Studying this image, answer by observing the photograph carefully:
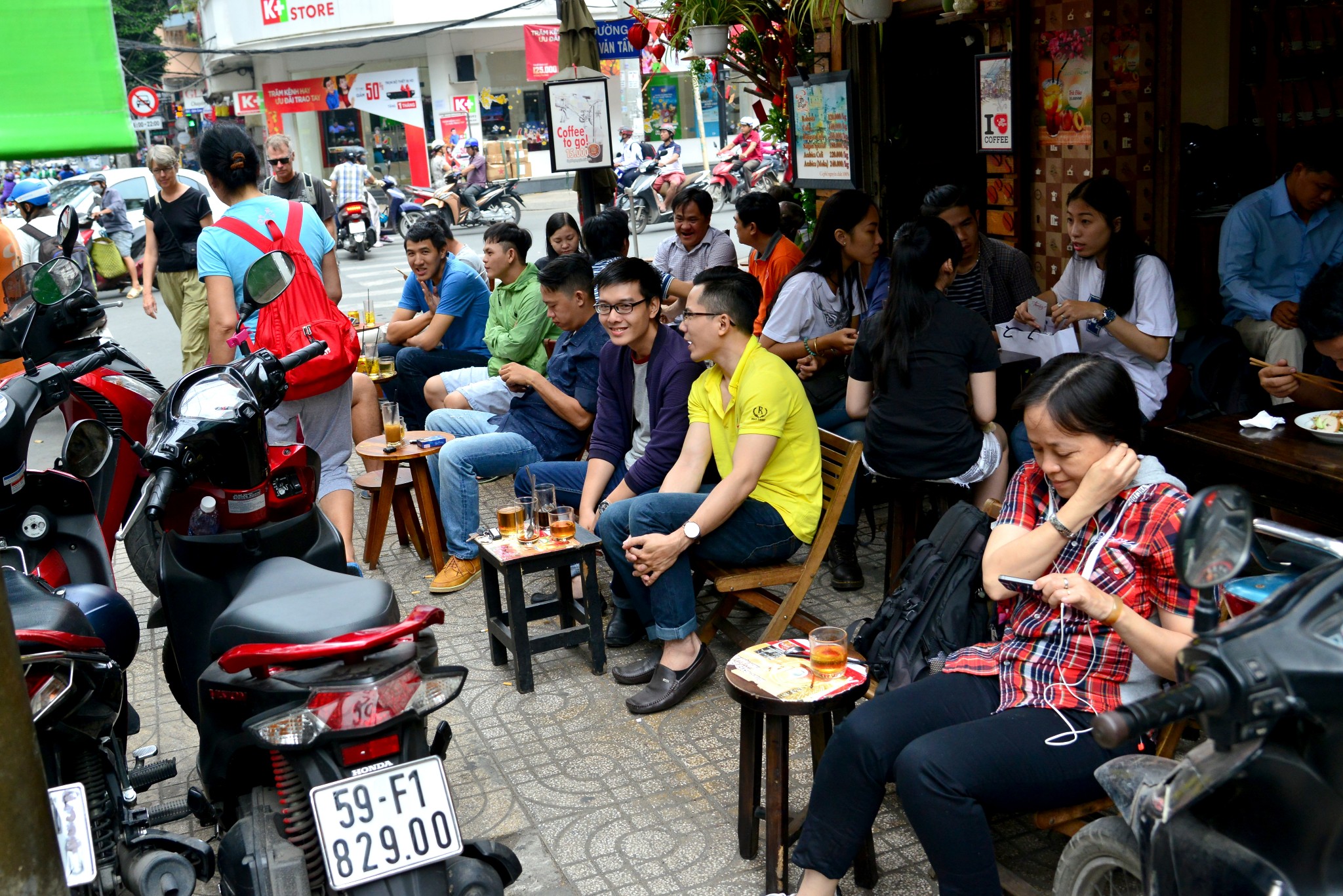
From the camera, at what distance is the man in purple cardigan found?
467 cm

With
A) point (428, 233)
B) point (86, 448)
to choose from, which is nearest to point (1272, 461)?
point (86, 448)

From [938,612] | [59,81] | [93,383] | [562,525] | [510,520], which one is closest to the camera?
[59,81]

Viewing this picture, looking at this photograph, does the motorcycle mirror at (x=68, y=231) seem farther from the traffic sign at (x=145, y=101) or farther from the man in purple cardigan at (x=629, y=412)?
the traffic sign at (x=145, y=101)

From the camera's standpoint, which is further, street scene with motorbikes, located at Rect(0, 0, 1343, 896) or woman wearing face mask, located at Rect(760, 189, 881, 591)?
woman wearing face mask, located at Rect(760, 189, 881, 591)

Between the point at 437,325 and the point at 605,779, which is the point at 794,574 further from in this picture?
the point at 437,325

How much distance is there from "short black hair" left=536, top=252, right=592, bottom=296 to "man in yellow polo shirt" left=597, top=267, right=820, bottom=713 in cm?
121

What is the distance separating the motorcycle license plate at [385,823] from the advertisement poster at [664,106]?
32.5m

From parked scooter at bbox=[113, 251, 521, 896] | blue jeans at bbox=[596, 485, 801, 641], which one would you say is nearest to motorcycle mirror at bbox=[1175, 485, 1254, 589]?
parked scooter at bbox=[113, 251, 521, 896]

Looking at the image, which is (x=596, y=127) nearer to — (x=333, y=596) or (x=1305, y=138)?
(x=1305, y=138)

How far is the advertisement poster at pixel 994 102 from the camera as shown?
6082mm

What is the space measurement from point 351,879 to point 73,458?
2.06 m

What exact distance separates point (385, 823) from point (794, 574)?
2.08 m

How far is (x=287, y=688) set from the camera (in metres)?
2.62

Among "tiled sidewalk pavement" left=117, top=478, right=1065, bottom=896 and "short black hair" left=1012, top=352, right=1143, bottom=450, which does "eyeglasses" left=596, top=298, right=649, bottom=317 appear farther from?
"short black hair" left=1012, top=352, right=1143, bottom=450
